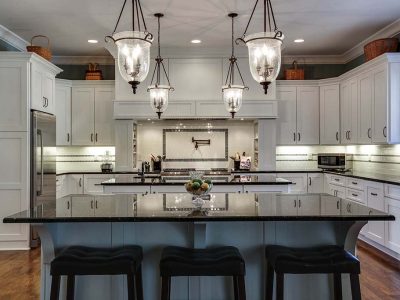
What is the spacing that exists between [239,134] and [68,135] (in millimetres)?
3093

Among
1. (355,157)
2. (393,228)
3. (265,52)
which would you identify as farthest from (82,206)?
(355,157)

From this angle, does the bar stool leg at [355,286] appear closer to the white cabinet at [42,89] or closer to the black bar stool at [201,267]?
the black bar stool at [201,267]

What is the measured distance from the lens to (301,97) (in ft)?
22.4

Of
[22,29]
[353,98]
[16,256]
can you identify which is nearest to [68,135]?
[22,29]

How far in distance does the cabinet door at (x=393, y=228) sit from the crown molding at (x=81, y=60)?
5.22 meters

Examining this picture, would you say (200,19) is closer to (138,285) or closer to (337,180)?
(337,180)

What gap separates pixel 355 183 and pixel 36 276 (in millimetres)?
4121

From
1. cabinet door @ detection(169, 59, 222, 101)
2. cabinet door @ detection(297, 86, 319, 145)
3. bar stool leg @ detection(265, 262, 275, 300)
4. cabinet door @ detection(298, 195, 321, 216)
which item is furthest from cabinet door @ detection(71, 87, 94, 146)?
bar stool leg @ detection(265, 262, 275, 300)

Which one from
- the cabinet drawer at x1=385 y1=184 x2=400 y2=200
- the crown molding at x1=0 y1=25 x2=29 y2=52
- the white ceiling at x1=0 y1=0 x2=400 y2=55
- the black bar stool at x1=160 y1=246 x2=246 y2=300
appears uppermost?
the white ceiling at x1=0 y1=0 x2=400 y2=55

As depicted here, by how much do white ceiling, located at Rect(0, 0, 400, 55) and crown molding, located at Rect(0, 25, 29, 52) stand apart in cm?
9

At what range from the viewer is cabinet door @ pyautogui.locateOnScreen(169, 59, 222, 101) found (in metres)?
→ 6.50

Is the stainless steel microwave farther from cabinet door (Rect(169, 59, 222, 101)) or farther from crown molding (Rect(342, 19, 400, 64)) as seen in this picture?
cabinet door (Rect(169, 59, 222, 101))

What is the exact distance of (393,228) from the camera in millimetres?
4336

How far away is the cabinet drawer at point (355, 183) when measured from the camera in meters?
5.07
